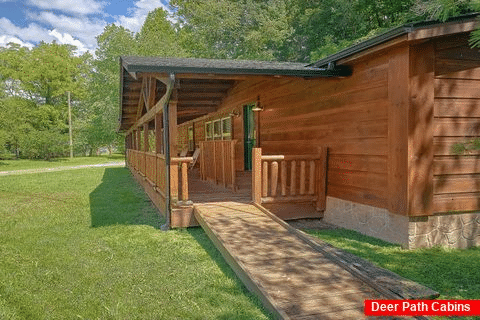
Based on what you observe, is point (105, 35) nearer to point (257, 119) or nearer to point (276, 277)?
point (257, 119)

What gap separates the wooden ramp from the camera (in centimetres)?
318

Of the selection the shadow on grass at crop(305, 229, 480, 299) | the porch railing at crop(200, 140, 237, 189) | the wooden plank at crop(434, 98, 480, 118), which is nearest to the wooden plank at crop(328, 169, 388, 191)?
the shadow on grass at crop(305, 229, 480, 299)

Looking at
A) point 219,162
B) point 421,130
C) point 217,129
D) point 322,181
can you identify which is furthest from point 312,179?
point 217,129

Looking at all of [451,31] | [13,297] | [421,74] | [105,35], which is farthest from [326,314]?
[105,35]

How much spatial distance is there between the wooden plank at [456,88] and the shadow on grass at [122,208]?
5284 millimetres

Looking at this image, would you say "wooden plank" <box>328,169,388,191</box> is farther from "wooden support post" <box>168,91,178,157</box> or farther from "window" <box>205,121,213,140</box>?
"window" <box>205,121,213,140</box>

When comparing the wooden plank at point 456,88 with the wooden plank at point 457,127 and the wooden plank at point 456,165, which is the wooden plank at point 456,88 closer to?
the wooden plank at point 457,127

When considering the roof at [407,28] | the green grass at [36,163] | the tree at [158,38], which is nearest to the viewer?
the roof at [407,28]

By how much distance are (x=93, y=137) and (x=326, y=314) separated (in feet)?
139

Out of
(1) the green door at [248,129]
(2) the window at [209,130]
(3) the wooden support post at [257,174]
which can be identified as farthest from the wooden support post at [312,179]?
(2) the window at [209,130]

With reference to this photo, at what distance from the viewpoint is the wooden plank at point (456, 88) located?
5271 millimetres

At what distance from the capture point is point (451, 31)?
488 centimetres

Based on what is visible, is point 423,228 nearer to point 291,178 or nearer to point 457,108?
point 457,108

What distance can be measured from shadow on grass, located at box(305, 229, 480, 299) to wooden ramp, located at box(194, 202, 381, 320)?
101 centimetres
